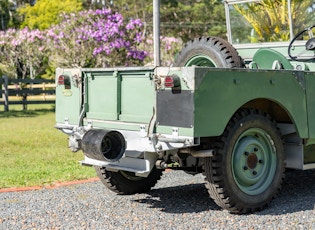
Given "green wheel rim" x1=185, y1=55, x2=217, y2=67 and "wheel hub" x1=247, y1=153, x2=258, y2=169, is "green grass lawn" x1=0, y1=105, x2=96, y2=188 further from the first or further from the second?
"wheel hub" x1=247, y1=153, x2=258, y2=169

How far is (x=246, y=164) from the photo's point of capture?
245 inches

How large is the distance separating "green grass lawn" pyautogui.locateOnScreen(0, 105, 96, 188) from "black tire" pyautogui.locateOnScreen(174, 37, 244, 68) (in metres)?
2.52

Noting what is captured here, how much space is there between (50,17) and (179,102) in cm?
4445

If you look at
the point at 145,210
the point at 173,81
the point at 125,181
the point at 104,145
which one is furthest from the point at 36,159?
the point at 173,81

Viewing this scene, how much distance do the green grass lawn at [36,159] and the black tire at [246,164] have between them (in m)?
2.93

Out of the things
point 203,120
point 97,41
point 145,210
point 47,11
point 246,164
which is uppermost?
point 47,11

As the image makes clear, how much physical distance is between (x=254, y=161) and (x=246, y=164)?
0.12 m

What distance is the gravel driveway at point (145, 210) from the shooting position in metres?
5.83

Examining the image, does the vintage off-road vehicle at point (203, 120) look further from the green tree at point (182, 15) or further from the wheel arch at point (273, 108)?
the green tree at point (182, 15)

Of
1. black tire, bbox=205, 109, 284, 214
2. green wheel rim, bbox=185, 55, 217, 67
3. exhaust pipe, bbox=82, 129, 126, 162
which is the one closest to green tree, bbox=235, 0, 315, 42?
green wheel rim, bbox=185, 55, 217, 67

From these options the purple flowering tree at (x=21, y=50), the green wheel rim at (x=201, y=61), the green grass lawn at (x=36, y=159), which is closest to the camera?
the green wheel rim at (x=201, y=61)

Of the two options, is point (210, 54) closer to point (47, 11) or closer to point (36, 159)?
point (36, 159)

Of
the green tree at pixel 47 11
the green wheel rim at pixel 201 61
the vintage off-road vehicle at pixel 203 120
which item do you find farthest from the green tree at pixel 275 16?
the green tree at pixel 47 11

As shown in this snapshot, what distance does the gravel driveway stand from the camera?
583 centimetres
